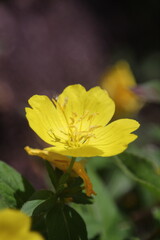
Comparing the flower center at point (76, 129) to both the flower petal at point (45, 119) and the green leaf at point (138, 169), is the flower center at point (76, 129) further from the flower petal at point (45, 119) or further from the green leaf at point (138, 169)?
the green leaf at point (138, 169)

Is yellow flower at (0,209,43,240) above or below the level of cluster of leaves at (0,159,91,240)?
above

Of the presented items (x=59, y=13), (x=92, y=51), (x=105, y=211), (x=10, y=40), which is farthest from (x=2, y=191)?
(x=59, y=13)

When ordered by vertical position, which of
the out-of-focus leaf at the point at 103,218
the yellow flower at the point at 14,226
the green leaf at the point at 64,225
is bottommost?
the out-of-focus leaf at the point at 103,218

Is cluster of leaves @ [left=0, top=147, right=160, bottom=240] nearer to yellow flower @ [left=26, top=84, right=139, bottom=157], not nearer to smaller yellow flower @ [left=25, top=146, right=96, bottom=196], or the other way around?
smaller yellow flower @ [left=25, top=146, right=96, bottom=196]

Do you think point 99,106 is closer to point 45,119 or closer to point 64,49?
point 45,119

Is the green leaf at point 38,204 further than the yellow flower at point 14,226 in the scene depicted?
Answer: Yes

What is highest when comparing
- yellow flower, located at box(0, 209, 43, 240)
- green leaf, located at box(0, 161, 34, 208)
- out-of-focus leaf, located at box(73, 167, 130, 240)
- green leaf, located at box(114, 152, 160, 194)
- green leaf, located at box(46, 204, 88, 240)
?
yellow flower, located at box(0, 209, 43, 240)

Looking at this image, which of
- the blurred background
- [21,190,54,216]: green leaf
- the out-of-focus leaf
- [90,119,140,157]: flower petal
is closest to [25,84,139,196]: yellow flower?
[90,119,140,157]: flower petal

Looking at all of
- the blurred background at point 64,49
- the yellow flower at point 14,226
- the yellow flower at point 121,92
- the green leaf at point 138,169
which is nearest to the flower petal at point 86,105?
the green leaf at point 138,169
